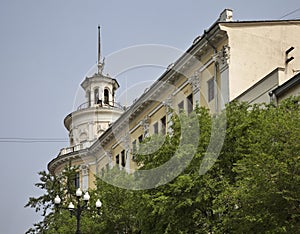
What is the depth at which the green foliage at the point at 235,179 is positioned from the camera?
2205 centimetres

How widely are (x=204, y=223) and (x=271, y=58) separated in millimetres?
13687

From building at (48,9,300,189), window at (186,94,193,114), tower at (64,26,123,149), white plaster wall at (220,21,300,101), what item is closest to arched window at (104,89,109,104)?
tower at (64,26,123,149)

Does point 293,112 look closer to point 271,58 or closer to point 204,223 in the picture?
point 204,223

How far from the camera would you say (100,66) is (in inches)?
2808

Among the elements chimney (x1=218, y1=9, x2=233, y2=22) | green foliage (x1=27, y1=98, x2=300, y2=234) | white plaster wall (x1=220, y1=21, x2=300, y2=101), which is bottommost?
green foliage (x1=27, y1=98, x2=300, y2=234)

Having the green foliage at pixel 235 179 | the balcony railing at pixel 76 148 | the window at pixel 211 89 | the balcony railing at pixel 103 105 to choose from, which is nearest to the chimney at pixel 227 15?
the window at pixel 211 89

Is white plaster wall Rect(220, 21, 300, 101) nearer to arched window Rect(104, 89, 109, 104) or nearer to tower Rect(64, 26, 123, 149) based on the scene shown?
tower Rect(64, 26, 123, 149)

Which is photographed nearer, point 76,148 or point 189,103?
point 189,103

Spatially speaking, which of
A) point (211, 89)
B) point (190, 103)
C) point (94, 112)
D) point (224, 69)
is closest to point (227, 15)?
point (224, 69)

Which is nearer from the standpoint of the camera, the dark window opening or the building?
the building

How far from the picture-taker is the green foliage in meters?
22.0

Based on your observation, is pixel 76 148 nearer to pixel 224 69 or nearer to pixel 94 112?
pixel 94 112

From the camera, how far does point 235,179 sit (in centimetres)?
2681

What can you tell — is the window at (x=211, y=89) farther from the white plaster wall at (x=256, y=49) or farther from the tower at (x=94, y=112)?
the tower at (x=94, y=112)
